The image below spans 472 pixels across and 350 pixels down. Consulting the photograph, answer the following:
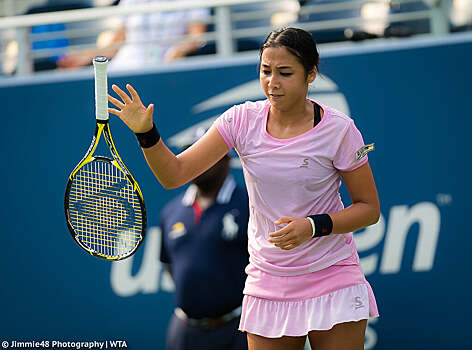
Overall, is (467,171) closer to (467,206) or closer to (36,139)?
(467,206)

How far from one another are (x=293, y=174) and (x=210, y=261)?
182 cm

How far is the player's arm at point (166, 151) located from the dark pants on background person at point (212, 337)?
184 cm

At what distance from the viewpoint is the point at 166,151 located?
2752mm

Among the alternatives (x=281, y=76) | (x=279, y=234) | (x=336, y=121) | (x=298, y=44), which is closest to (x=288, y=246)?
(x=279, y=234)

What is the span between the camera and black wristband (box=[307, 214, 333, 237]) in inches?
106

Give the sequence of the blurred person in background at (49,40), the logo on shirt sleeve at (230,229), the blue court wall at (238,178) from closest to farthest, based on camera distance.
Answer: the logo on shirt sleeve at (230,229)
the blue court wall at (238,178)
the blurred person in background at (49,40)

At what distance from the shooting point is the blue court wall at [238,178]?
5352mm

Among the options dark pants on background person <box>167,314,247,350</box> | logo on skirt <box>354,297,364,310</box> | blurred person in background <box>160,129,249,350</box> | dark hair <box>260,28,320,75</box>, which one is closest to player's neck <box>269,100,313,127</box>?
dark hair <box>260,28,320,75</box>

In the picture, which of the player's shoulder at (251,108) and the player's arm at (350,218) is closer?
the player's arm at (350,218)

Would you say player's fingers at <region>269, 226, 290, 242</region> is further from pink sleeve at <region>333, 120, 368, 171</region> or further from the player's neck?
the player's neck

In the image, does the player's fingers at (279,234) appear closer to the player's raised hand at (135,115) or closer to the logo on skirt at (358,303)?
the logo on skirt at (358,303)

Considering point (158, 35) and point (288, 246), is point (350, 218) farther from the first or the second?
point (158, 35)

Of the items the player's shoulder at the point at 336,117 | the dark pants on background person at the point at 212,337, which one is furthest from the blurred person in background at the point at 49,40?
the player's shoulder at the point at 336,117

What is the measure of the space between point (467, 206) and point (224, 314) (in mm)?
1989
